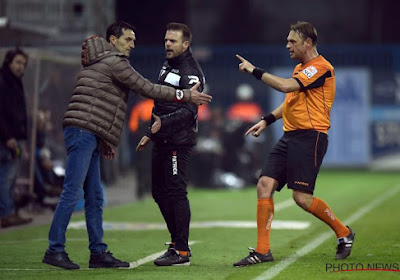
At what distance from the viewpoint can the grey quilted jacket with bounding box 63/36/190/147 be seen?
29.2ft

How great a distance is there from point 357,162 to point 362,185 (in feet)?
24.4

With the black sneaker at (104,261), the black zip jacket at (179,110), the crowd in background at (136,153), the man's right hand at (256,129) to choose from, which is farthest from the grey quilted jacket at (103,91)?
the crowd in background at (136,153)

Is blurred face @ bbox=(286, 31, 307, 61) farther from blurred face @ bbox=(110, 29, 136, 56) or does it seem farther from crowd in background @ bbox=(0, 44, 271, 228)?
crowd in background @ bbox=(0, 44, 271, 228)

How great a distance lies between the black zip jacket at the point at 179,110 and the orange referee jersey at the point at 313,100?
0.85m

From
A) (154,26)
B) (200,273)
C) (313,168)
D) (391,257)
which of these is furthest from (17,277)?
(154,26)

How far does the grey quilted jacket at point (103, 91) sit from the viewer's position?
8.90 metres

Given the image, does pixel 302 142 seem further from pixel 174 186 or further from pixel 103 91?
pixel 103 91

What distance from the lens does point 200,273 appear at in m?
8.63

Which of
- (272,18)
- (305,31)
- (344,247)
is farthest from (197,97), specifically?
(272,18)

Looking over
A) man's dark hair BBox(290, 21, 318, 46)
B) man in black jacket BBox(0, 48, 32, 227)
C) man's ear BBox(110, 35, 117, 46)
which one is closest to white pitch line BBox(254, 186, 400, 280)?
man's dark hair BBox(290, 21, 318, 46)

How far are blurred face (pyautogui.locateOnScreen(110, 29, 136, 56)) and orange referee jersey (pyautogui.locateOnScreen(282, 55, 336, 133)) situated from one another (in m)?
1.46

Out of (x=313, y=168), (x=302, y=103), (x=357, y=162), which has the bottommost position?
(x=357, y=162)

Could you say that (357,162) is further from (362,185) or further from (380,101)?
(362,185)

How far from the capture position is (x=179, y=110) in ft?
30.2
